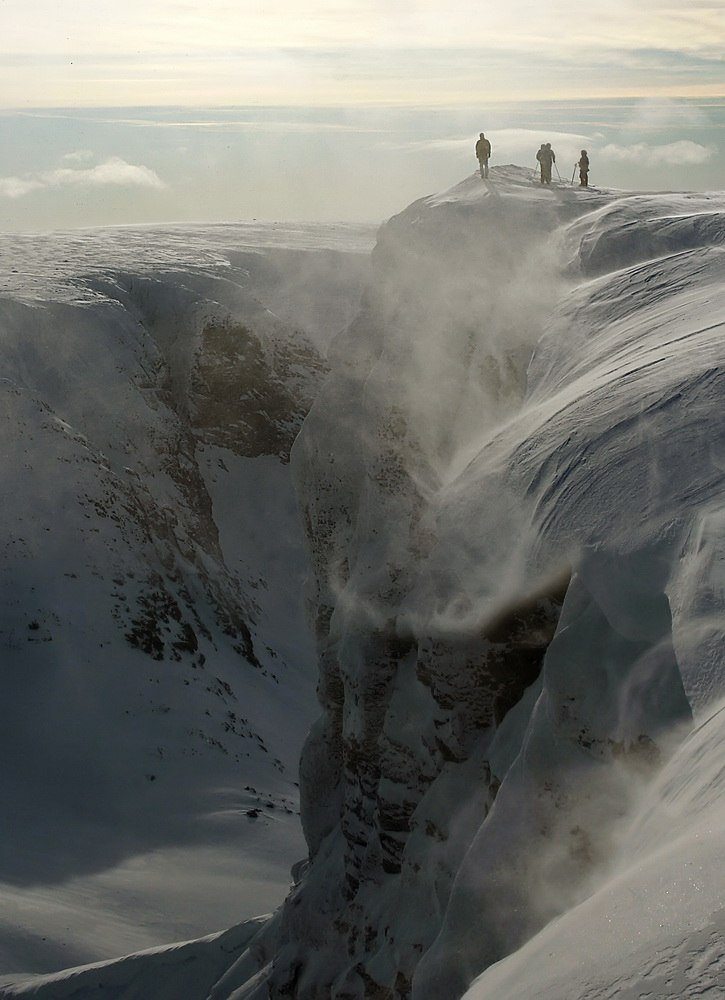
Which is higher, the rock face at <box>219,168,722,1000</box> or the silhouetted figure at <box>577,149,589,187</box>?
the silhouetted figure at <box>577,149,589,187</box>

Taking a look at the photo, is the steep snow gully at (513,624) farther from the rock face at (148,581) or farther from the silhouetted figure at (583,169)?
the rock face at (148,581)

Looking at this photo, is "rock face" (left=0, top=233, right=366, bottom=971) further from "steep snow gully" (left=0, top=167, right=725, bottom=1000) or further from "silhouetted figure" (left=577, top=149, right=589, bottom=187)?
"silhouetted figure" (left=577, top=149, right=589, bottom=187)

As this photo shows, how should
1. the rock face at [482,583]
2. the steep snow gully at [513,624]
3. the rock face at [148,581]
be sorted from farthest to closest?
the rock face at [148,581], the rock face at [482,583], the steep snow gully at [513,624]

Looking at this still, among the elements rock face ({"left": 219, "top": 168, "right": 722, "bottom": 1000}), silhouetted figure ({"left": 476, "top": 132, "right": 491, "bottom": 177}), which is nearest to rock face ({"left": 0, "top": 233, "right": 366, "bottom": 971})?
rock face ({"left": 219, "top": 168, "right": 722, "bottom": 1000})

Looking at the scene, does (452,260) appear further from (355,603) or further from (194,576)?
(194,576)

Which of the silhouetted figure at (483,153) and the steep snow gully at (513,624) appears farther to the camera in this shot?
the silhouetted figure at (483,153)

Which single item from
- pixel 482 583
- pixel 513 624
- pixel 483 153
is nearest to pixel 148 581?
pixel 483 153

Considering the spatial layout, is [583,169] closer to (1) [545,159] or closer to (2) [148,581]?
(1) [545,159]

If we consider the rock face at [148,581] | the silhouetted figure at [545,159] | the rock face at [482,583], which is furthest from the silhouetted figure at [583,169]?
the rock face at [148,581]
